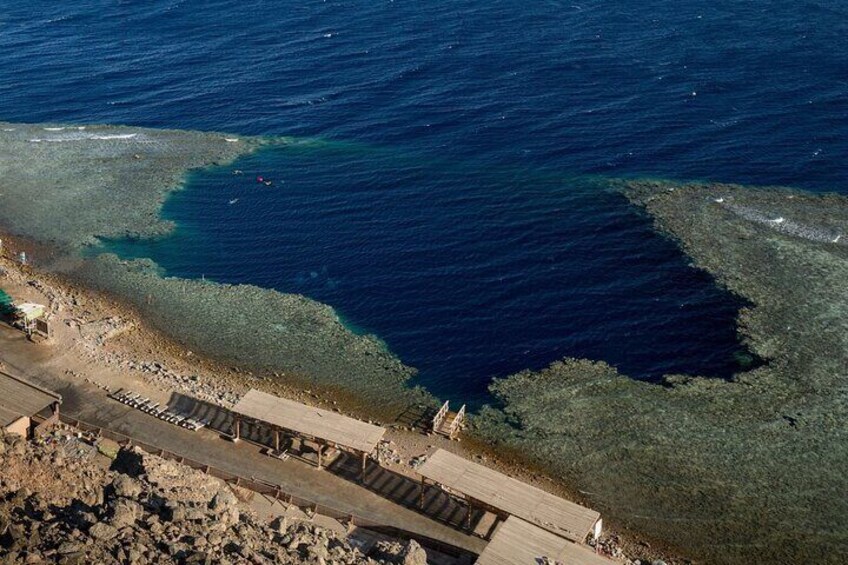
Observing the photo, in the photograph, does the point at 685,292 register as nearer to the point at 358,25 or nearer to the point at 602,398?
the point at 602,398

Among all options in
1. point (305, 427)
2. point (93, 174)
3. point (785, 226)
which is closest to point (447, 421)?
point (305, 427)

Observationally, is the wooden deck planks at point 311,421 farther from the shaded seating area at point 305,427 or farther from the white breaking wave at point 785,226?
the white breaking wave at point 785,226

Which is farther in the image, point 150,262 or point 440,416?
point 150,262

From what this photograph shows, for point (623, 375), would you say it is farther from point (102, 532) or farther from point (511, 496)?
point (102, 532)

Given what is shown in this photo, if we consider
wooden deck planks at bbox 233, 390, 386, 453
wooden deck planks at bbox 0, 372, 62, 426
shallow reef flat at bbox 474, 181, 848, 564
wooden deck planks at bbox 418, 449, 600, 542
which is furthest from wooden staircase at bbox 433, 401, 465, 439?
wooden deck planks at bbox 0, 372, 62, 426

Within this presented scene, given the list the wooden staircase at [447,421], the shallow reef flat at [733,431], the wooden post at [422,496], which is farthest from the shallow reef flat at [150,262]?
the wooden post at [422,496]

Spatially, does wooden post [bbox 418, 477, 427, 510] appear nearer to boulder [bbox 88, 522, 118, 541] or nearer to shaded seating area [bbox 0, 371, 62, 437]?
boulder [bbox 88, 522, 118, 541]
